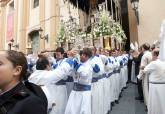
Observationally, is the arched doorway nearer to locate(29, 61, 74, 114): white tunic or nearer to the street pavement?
the street pavement

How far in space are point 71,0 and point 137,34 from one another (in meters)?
5.41

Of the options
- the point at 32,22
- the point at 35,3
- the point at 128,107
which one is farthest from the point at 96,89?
the point at 35,3

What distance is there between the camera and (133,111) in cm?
657

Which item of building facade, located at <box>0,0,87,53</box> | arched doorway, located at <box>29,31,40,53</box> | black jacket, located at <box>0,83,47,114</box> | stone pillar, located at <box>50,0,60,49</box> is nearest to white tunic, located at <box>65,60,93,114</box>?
black jacket, located at <box>0,83,47,114</box>

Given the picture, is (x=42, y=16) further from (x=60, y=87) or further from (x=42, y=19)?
(x=60, y=87)

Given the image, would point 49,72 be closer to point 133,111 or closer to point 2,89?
point 2,89

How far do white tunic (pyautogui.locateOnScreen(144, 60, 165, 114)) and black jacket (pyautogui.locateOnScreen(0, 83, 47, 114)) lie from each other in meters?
3.81

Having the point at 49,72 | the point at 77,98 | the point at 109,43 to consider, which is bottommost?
the point at 77,98

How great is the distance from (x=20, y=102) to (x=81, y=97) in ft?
9.99

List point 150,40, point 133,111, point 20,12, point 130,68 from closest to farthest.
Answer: point 133,111 < point 130,68 < point 150,40 < point 20,12

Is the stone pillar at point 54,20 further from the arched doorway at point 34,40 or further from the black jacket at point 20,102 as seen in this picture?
the black jacket at point 20,102

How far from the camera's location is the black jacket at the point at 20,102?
1.57 m

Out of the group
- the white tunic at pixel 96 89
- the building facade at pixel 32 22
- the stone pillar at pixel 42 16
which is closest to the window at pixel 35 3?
the building facade at pixel 32 22

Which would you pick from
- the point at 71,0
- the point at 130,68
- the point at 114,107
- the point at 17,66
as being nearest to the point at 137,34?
the point at 130,68
